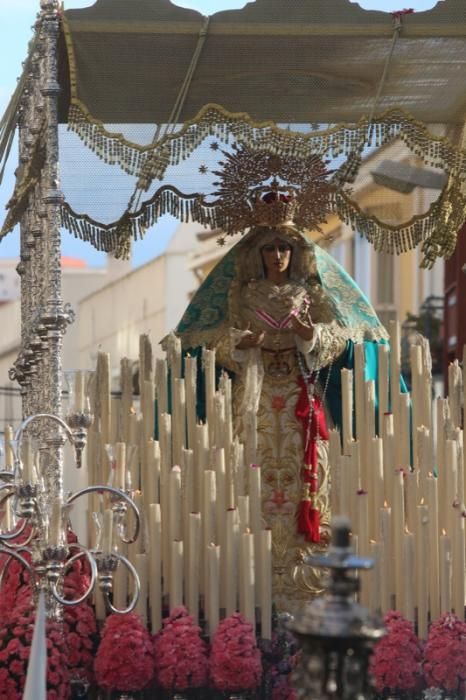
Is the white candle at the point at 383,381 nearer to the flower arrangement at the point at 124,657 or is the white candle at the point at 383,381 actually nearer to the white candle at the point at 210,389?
the white candle at the point at 210,389

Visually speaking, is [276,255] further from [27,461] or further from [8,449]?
[27,461]

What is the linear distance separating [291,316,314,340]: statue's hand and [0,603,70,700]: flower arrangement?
215 centimetres

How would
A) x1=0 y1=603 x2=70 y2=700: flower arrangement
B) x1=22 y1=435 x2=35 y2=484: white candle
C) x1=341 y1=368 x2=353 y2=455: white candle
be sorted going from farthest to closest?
x1=341 y1=368 x2=353 y2=455: white candle, x1=0 y1=603 x2=70 y2=700: flower arrangement, x1=22 y1=435 x2=35 y2=484: white candle

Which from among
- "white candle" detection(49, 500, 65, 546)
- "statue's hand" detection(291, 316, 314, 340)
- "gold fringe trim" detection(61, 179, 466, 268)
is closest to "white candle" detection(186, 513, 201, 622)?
"statue's hand" detection(291, 316, 314, 340)

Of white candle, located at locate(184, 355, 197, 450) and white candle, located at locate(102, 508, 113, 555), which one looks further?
white candle, located at locate(184, 355, 197, 450)

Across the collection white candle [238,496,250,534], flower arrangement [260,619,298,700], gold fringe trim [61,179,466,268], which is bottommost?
flower arrangement [260,619,298,700]

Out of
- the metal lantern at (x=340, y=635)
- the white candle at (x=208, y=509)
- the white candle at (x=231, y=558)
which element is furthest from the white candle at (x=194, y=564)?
the metal lantern at (x=340, y=635)

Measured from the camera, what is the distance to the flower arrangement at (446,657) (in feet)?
37.9

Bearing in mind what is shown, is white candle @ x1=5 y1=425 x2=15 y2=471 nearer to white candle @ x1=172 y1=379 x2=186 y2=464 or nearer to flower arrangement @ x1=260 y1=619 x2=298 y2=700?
white candle @ x1=172 y1=379 x2=186 y2=464

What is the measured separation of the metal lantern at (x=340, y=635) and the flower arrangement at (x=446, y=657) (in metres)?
4.49

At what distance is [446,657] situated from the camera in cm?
1155

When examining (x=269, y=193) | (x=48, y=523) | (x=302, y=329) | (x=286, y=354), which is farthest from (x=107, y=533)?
(x=269, y=193)

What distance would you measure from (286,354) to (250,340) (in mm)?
354

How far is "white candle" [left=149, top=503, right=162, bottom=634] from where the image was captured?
1193 cm
